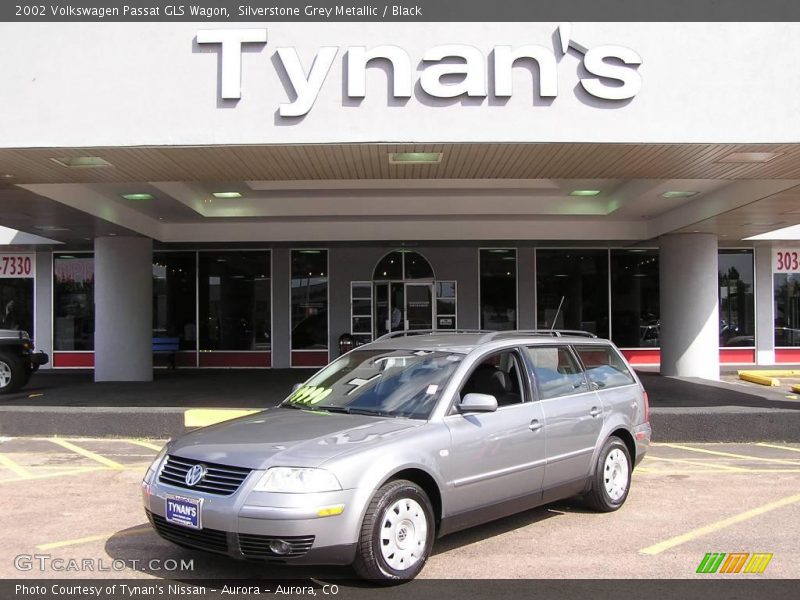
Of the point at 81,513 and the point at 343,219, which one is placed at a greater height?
the point at 343,219

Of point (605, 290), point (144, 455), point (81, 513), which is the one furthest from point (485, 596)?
point (605, 290)

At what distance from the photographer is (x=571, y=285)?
20656mm

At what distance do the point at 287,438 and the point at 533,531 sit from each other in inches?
93.8

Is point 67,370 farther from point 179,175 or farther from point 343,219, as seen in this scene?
point 179,175

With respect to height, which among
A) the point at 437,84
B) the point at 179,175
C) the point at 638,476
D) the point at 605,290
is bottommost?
the point at 638,476

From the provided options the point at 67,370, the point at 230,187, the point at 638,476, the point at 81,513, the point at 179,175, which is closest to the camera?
the point at 81,513

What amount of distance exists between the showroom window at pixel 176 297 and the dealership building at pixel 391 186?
71mm

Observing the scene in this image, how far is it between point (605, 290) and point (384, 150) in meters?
13.1

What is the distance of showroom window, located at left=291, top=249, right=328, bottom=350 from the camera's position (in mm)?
20375

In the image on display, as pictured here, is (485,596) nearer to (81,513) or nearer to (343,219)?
(81,513)

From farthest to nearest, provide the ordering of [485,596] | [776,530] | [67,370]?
[67,370], [776,530], [485,596]

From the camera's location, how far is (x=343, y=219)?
17.7 metres

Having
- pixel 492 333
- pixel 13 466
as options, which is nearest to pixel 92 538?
pixel 13 466

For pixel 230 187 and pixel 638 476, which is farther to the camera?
pixel 230 187
